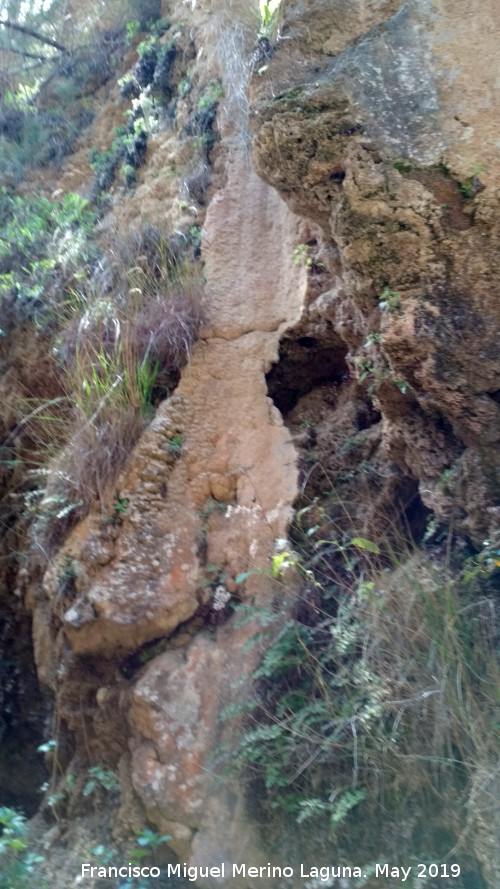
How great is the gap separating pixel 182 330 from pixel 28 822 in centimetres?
264

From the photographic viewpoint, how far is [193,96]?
233 inches

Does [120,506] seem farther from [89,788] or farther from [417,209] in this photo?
[417,209]

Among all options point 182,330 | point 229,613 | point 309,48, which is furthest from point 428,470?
point 309,48

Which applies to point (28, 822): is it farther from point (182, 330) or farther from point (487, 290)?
point (487, 290)

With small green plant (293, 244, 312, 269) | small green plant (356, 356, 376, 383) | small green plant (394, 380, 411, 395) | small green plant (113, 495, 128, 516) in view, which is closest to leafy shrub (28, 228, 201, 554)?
small green plant (113, 495, 128, 516)

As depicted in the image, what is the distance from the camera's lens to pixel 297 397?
466 cm

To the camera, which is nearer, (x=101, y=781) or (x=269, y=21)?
(x=101, y=781)

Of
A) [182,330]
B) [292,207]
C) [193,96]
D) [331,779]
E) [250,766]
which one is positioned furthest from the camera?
[193,96]

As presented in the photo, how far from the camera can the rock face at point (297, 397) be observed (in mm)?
3250

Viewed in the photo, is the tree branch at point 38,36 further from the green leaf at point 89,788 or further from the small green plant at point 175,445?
the green leaf at point 89,788

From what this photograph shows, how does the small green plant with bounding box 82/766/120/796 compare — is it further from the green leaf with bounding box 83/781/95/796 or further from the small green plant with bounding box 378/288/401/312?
the small green plant with bounding box 378/288/401/312

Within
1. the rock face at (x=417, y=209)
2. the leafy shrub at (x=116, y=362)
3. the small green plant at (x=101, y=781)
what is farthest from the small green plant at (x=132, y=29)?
the small green plant at (x=101, y=781)

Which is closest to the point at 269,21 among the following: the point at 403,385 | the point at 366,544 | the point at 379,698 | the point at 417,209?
the point at 417,209

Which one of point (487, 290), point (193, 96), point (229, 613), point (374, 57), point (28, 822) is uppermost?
point (193, 96)
